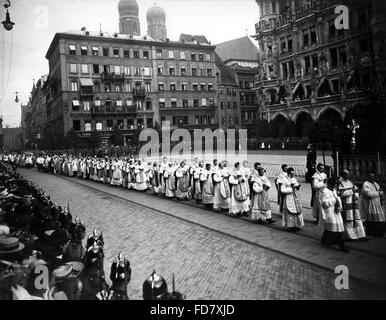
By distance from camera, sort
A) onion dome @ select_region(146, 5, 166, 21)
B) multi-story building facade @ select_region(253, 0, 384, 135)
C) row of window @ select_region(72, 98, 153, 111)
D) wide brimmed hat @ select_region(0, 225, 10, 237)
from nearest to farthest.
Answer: wide brimmed hat @ select_region(0, 225, 10, 237) → multi-story building facade @ select_region(253, 0, 384, 135) → row of window @ select_region(72, 98, 153, 111) → onion dome @ select_region(146, 5, 166, 21)

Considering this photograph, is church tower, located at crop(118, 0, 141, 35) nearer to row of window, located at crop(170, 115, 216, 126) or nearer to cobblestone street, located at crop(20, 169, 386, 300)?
row of window, located at crop(170, 115, 216, 126)

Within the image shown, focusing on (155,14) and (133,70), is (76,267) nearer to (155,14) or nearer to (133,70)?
(133,70)

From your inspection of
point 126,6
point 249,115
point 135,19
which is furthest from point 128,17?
point 249,115

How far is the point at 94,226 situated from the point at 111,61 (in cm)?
4606

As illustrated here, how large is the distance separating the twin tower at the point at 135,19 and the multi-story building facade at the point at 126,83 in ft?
50.7

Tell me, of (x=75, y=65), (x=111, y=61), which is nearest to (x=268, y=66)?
(x=111, y=61)

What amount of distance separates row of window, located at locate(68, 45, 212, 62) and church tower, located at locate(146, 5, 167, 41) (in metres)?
17.7

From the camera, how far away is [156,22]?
73688 mm

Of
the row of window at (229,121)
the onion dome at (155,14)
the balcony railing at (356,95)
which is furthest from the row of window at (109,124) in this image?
the balcony railing at (356,95)

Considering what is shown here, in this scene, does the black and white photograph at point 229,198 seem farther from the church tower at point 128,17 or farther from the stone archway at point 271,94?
the church tower at point 128,17

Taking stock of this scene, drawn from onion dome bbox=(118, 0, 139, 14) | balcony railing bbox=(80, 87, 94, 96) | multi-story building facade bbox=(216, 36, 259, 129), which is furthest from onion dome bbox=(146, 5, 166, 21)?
balcony railing bbox=(80, 87, 94, 96)

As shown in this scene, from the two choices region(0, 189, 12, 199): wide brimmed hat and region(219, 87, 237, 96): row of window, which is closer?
region(0, 189, 12, 199): wide brimmed hat

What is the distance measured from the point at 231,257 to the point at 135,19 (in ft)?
238

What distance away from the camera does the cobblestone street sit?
596 centimetres
